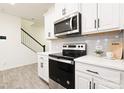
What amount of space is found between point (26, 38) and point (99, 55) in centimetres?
528

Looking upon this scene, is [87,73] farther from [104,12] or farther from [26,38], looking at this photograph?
[26,38]

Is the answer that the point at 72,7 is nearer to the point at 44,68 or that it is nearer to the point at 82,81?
the point at 82,81

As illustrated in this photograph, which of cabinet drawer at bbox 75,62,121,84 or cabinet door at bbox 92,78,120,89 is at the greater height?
cabinet drawer at bbox 75,62,121,84

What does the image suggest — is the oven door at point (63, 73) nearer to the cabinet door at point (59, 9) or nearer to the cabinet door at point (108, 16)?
the cabinet door at point (108, 16)

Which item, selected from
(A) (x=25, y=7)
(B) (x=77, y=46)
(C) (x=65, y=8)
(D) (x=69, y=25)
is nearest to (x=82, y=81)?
(B) (x=77, y=46)

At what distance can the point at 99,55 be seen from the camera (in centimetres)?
201

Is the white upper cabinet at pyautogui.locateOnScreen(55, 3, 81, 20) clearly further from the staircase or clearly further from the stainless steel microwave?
the staircase

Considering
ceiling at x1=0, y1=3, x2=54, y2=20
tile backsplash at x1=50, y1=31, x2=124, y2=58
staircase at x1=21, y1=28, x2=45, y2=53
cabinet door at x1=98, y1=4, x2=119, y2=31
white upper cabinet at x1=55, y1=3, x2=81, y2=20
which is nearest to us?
cabinet door at x1=98, y1=4, x2=119, y2=31

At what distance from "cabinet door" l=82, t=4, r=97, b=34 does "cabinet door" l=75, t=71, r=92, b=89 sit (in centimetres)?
74

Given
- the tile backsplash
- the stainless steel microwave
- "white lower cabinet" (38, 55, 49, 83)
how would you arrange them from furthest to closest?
"white lower cabinet" (38, 55, 49, 83) < the stainless steel microwave < the tile backsplash

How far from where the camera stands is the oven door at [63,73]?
190 cm

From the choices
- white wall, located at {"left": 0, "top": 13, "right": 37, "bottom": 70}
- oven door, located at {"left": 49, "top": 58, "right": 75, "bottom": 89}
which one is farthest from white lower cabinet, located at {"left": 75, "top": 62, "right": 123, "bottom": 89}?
white wall, located at {"left": 0, "top": 13, "right": 37, "bottom": 70}

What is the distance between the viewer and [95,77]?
1.48 meters

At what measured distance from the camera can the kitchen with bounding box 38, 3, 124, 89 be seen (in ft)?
4.60
